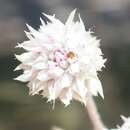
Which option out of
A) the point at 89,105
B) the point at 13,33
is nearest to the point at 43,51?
the point at 89,105

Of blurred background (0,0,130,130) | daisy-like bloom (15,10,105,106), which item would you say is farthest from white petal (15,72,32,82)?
blurred background (0,0,130,130)

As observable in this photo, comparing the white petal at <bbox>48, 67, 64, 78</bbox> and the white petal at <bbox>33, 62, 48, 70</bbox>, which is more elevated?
the white petal at <bbox>33, 62, 48, 70</bbox>

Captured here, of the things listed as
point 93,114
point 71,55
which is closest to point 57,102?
point 93,114

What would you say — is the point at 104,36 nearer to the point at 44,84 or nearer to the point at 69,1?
the point at 69,1

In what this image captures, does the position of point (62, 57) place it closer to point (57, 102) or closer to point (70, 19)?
point (70, 19)

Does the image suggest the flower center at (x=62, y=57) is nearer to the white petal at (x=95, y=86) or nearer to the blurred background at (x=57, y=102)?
the white petal at (x=95, y=86)

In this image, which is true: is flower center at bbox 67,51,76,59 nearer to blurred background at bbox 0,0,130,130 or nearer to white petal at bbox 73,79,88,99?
white petal at bbox 73,79,88,99
